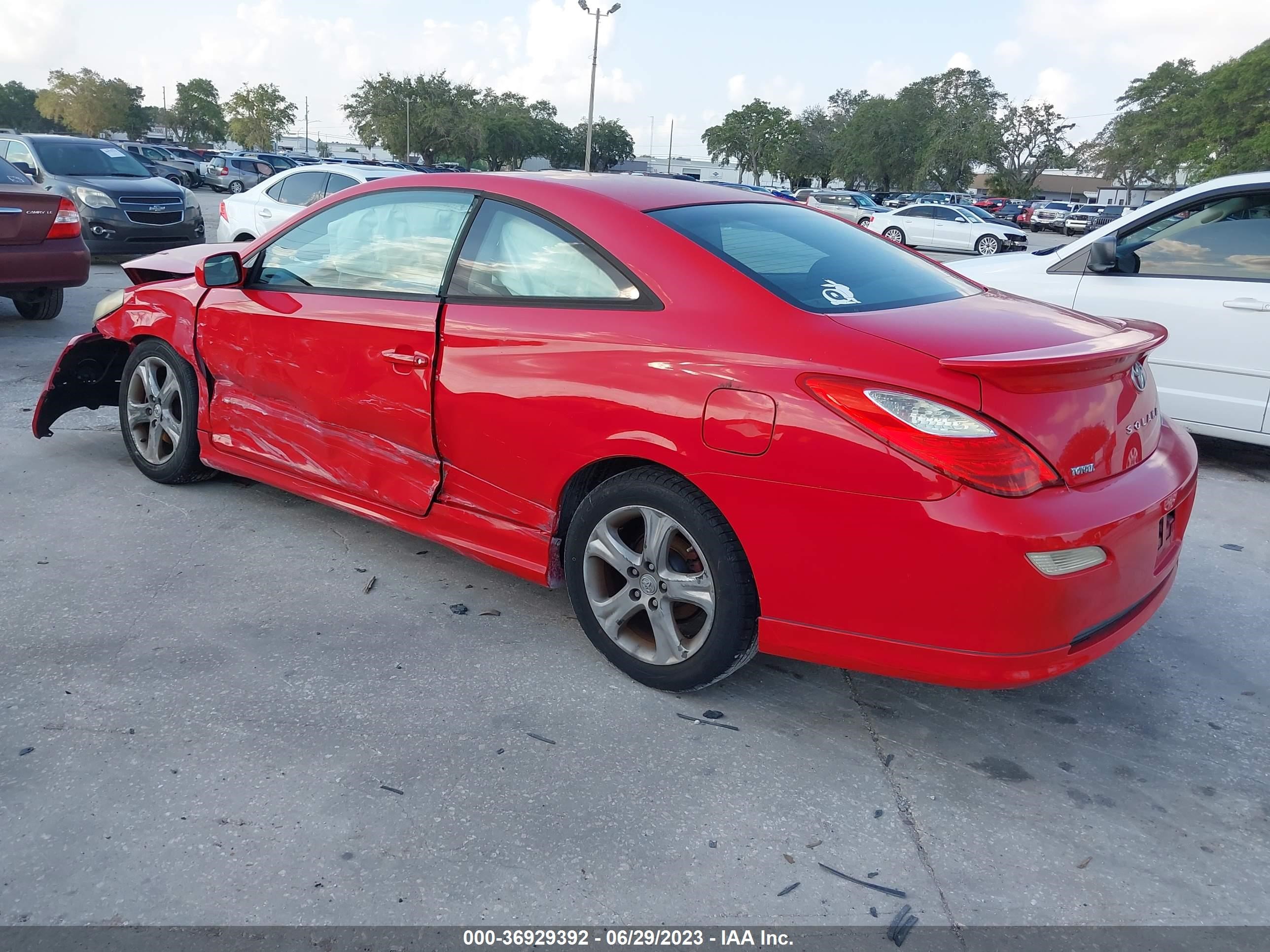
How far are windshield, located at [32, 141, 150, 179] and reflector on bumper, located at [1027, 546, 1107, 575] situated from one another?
12991mm

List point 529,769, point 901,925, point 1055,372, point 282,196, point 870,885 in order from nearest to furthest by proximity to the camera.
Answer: point 901,925
point 870,885
point 1055,372
point 529,769
point 282,196

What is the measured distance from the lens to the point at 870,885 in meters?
2.28

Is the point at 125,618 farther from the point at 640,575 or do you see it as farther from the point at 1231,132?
the point at 1231,132

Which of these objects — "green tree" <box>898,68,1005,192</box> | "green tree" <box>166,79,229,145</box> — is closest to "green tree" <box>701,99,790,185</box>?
"green tree" <box>898,68,1005,192</box>

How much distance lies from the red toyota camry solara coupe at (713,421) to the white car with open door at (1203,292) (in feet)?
8.49

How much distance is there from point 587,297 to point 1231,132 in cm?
5863

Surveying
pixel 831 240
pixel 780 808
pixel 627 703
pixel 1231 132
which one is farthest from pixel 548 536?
pixel 1231 132

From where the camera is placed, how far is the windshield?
12.2 meters

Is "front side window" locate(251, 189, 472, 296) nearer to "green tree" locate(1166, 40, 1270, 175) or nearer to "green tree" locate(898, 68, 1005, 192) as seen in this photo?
"green tree" locate(1166, 40, 1270, 175)

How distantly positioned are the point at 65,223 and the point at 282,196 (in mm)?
3401

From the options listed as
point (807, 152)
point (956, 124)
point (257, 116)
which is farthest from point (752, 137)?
point (257, 116)

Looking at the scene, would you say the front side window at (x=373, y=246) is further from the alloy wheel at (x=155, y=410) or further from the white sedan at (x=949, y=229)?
the white sedan at (x=949, y=229)

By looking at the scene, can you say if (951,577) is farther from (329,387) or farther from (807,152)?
(807,152)

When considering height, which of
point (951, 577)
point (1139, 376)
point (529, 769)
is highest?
point (1139, 376)
